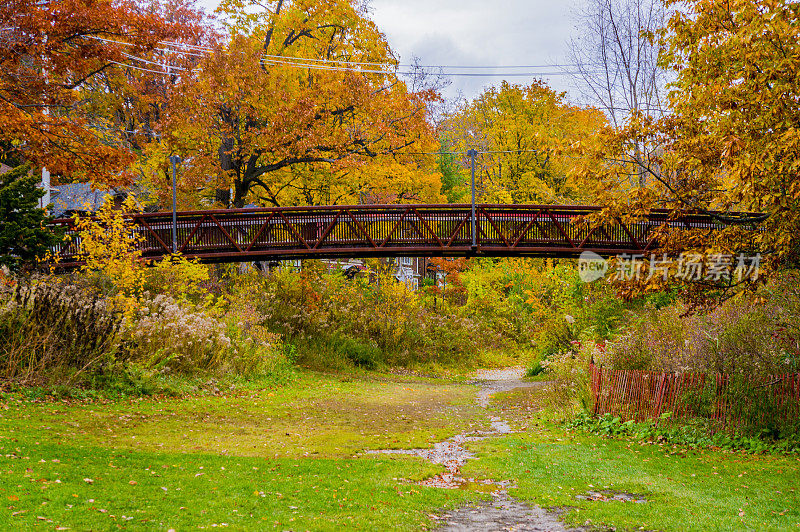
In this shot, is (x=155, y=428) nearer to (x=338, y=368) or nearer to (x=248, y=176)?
(x=338, y=368)

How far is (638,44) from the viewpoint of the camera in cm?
2612

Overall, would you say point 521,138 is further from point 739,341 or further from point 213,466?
point 213,466

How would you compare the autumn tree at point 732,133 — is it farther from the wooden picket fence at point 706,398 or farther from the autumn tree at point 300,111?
the autumn tree at point 300,111

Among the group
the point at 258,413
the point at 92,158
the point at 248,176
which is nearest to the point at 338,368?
the point at 248,176

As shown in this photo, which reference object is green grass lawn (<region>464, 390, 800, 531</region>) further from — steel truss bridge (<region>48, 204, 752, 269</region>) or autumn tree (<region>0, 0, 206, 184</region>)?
steel truss bridge (<region>48, 204, 752, 269</region>)

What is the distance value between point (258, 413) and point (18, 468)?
6.83 metres

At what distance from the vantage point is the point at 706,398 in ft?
36.8

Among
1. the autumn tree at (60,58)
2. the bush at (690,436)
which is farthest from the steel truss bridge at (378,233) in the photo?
the bush at (690,436)

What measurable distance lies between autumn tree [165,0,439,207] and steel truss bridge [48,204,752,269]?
113 inches

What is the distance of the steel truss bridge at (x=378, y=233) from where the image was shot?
22312 millimetres

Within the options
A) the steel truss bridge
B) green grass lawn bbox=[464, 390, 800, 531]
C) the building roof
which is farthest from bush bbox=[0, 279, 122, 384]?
the building roof

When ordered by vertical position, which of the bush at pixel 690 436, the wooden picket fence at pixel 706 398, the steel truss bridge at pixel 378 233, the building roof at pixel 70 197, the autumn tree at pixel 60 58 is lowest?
the bush at pixel 690 436

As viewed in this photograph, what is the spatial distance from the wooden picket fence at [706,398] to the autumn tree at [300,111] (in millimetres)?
15177

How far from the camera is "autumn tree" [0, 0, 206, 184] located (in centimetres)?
1303
